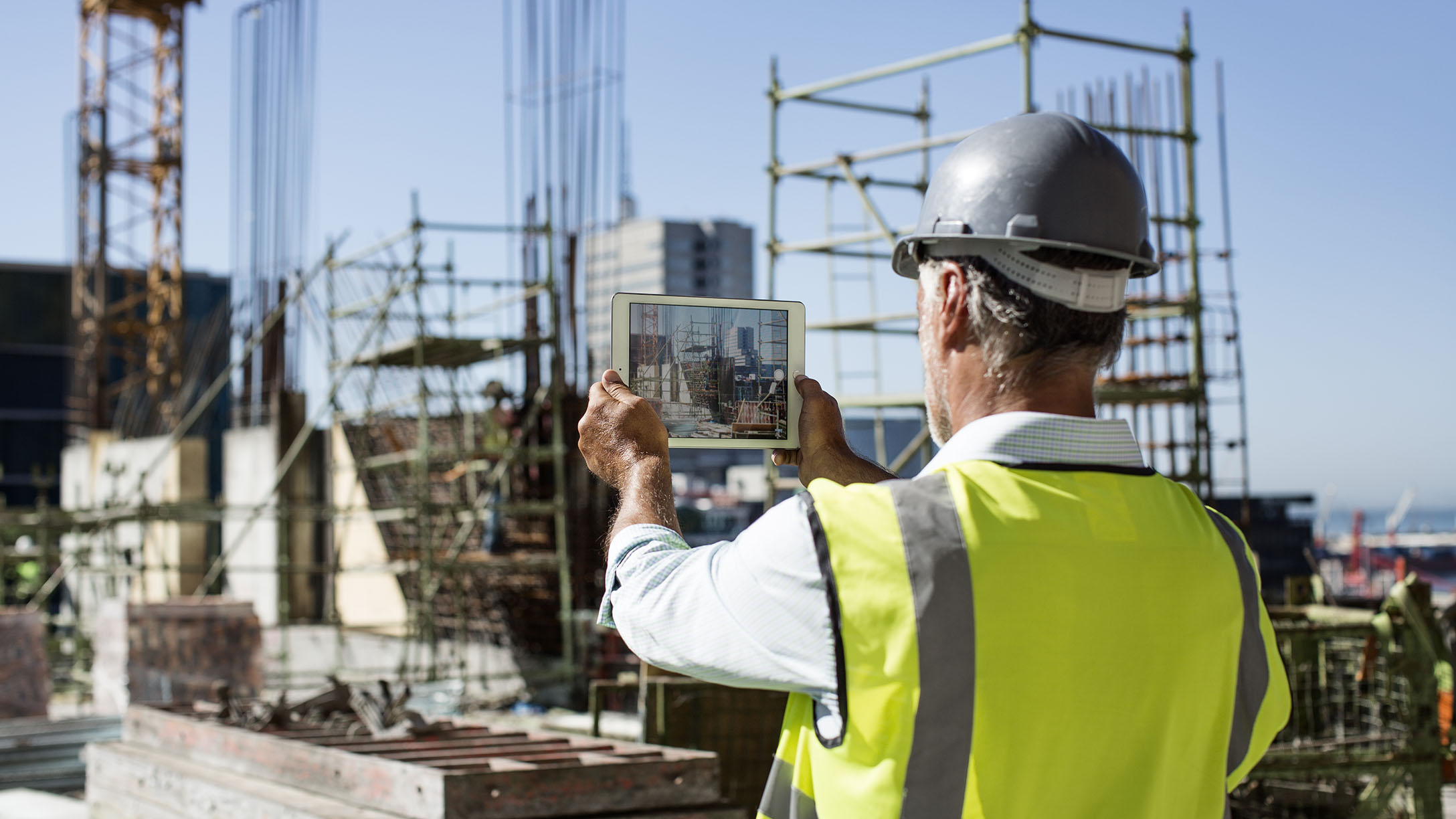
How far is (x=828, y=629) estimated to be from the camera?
1356 millimetres

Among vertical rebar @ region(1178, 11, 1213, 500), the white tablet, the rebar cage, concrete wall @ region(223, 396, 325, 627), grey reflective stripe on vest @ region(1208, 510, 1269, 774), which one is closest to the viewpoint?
grey reflective stripe on vest @ region(1208, 510, 1269, 774)

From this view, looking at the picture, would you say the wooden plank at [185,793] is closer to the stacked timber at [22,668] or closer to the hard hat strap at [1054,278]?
the hard hat strap at [1054,278]

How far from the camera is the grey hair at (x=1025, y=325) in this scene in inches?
59.4

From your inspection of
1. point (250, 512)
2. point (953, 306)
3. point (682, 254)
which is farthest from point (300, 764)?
point (682, 254)

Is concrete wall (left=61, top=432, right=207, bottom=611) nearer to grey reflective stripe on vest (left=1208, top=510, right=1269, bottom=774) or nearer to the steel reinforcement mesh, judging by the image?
the steel reinforcement mesh

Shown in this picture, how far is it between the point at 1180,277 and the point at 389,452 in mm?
9037

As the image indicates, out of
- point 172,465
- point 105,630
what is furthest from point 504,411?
point 172,465

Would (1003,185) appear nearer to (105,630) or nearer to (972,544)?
(972,544)

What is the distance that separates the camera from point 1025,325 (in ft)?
4.94

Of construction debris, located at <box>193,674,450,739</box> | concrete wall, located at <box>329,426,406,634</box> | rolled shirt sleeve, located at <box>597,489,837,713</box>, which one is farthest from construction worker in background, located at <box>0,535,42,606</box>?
rolled shirt sleeve, located at <box>597,489,837,713</box>

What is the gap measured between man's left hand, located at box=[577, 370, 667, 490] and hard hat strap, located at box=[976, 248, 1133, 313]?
463 mm

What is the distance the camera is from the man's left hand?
Result: 1.70 meters

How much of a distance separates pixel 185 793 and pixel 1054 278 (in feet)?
16.3

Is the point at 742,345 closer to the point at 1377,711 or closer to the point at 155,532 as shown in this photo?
the point at 1377,711
